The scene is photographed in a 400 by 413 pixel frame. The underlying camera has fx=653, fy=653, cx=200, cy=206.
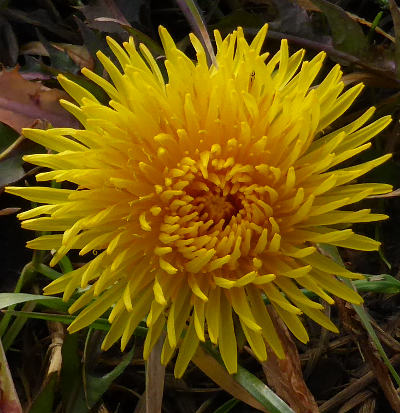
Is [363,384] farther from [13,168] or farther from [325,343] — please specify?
[13,168]

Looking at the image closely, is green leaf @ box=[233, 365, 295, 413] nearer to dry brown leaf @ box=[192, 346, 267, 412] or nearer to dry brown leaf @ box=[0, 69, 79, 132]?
dry brown leaf @ box=[192, 346, 267, 412]

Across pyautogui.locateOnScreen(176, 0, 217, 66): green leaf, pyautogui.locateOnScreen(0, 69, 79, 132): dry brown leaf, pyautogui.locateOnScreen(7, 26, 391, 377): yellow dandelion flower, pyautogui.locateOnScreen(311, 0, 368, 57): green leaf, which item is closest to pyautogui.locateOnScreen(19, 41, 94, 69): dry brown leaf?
pyautogui.locateOnScreen(0, 69, 79, 132): dry brown leaf

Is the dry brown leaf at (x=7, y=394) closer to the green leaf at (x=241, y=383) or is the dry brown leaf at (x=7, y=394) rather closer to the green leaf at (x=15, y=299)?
the green leaf at (x=15, y=299)

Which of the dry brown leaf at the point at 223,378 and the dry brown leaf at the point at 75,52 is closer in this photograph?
the dry brown leaf at the point at 223,378

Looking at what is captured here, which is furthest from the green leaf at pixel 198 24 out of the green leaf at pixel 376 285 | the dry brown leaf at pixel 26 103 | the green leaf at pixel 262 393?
the green leaf at pixel 262 393

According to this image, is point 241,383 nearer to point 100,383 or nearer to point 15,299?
point 100,383

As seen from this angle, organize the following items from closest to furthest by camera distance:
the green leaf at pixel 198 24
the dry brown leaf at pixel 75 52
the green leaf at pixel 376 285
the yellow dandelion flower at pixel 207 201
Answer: the yellow dandelion flower at pixel 207 201, the green leaf at pixel 376 285, the green leaf at pixel 198 24, the dry brown leaf at pixel 75 52
